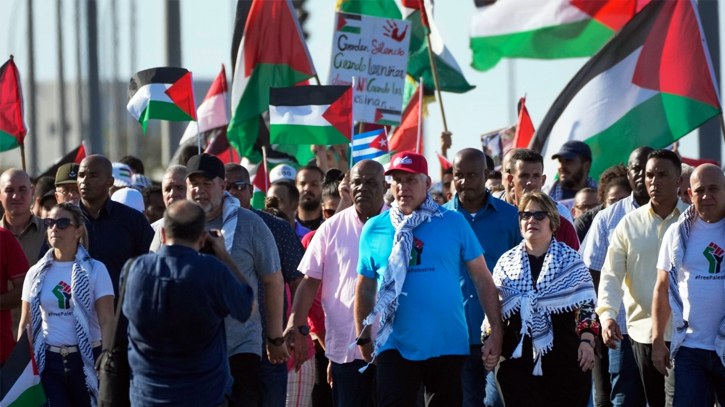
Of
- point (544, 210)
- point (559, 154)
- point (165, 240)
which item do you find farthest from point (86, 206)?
point (559, 154)

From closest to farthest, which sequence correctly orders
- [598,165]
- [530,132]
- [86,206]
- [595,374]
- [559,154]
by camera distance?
1. [86,206]
2. [595,374]
3. [559,154]
4. [598,165]
5. [530,132]

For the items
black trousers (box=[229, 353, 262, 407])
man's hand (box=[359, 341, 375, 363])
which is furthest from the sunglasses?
man's hand (box=[359, 341, 375, 363])

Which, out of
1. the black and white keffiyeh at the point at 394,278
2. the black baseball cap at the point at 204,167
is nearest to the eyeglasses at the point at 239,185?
the black baseball cap at the point at 204,167

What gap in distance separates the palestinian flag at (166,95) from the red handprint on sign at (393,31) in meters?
3.24

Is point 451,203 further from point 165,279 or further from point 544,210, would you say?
point 165,279

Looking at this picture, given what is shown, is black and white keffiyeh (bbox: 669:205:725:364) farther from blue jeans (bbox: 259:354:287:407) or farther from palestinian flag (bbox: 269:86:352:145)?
palestinian flag (bbox: 269:86:352:145)

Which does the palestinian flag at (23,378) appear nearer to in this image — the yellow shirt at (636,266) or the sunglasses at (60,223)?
the sunglasses at (60,223)

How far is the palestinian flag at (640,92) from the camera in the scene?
1196 centimetres

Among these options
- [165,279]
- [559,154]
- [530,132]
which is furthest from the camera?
[530,132]

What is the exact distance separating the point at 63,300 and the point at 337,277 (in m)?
1.89

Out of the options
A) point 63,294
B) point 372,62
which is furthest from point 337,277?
point 372,62

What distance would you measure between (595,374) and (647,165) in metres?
1.80

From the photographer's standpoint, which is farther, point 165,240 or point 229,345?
point 229,345

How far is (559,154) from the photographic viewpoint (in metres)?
11.3
